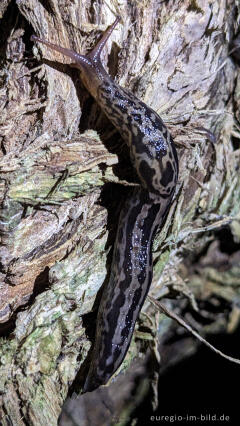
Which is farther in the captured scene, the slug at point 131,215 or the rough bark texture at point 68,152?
the slug at point 131,215

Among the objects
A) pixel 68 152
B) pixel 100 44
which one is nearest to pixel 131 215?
pixel 68 152

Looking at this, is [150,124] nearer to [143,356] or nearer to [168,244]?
[168,244]

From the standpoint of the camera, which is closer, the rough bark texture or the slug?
the rough bark texture

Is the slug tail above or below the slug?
above

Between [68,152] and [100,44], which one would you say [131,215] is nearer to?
[68,152]

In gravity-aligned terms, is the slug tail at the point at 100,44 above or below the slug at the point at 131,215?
above
